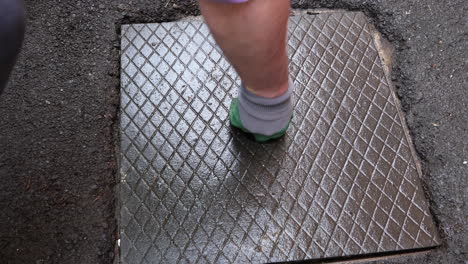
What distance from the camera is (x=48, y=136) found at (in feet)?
5.33

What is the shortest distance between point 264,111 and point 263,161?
198 millimetres

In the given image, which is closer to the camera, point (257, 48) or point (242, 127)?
point (257, 48)

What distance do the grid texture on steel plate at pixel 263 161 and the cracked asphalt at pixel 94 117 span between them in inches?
2.4

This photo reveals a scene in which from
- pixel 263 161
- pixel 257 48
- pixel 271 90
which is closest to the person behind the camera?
pixel 257 48

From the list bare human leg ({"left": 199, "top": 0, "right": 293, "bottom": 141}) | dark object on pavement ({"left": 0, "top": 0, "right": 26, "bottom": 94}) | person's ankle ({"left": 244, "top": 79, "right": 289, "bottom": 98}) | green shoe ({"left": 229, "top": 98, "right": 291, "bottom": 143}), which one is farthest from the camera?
green shoe ({"left": 229, "top": 98, "right": 291, "bottom": 143})

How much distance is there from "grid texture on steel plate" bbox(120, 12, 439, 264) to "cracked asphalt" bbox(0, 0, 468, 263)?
6 centimetres

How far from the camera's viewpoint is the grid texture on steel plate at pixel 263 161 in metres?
1.45

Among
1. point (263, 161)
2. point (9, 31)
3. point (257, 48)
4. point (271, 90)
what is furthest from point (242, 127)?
point (9, 31)

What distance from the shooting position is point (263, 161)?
1.59 meters

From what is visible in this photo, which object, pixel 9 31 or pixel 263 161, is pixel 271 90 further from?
pixel 9 31

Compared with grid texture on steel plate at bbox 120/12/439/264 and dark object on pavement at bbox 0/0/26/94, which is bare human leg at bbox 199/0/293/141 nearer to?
grid texture on steel plate at bbox 120/12/439/264

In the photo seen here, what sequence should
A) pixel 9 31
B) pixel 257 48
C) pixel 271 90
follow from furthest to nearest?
pixel 271 90
pixel 257 48
pixel 9 31

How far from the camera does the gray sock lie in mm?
1440

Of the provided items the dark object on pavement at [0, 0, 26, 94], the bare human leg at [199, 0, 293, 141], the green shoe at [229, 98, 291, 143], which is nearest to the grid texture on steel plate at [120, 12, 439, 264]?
the green shoe at [229, 98, 291, 143]
